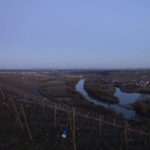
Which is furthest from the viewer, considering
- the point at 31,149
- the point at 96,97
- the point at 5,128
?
the point at 96,97

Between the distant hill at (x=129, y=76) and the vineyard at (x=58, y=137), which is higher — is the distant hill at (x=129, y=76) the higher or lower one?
the lower one

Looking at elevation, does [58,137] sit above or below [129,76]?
above

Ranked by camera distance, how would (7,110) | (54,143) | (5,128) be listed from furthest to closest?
(7,110) → (5,128) → (54,143)

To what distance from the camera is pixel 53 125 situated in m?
14.2

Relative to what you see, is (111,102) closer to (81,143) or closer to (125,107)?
(125,107)

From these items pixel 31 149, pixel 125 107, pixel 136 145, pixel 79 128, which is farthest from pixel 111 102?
pixel 31 149

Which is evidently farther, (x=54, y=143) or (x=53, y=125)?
(x=53, y=125)

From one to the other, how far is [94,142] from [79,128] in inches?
118

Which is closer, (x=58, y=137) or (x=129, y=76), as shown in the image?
(x=58, y=137)

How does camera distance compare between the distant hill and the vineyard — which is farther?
the distant hill

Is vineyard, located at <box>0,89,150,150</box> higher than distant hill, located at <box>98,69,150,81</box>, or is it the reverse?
vineyard, located at <box>0,89,150,150</box>

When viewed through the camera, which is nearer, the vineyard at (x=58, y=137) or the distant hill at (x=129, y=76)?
the vineyard at (x=58, y=137)

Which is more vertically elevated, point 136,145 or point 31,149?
point 31,149

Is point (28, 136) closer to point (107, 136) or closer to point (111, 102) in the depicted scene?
point (107, 136)
